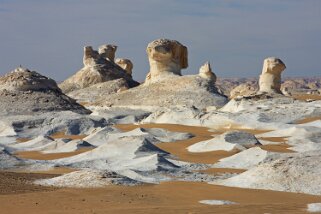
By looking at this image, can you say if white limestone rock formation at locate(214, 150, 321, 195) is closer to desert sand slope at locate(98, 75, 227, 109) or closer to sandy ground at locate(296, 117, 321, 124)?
sandy ground at locate(296, 117, 321, 124)

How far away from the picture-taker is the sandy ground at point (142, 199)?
13.8 meters

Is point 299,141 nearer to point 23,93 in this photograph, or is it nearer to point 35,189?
point 35,189

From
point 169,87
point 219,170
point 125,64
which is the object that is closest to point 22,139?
point 169,87

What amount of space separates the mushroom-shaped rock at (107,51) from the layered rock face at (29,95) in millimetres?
30844

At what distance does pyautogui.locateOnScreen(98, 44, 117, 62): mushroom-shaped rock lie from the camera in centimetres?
7481

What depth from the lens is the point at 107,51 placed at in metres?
75.1

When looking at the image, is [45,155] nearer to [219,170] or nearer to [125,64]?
[219,170]

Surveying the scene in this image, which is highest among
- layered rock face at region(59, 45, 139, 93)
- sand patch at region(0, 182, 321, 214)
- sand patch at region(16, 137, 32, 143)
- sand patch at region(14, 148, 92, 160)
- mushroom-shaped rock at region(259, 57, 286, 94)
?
layered rock face at region(59, 45, 139, 93)

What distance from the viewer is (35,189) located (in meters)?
17.2

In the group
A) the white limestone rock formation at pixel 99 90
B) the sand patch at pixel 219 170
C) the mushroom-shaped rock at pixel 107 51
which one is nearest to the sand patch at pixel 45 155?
the sand patch at pixel 219 170

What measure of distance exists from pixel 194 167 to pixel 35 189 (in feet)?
25.3

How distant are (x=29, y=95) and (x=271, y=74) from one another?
15970mm

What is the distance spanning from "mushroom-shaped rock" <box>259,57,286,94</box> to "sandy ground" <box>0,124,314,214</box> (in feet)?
96.1

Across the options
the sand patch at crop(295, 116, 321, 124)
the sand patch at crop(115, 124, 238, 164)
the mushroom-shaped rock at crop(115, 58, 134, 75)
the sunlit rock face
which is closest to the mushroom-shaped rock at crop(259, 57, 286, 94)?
the sand patch at crop(295, 116, 321, 124)
